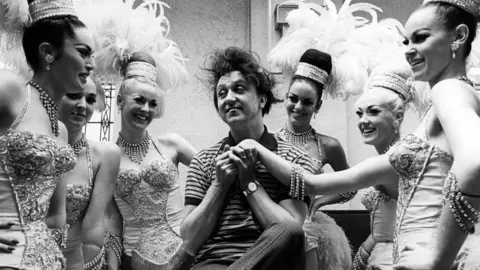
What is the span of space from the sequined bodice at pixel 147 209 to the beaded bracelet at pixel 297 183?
1175 millimetres

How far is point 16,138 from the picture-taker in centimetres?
224

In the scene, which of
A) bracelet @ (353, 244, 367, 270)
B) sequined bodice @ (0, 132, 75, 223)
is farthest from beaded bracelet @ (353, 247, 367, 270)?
sequined bodice @ (0, 132, 75, 223)

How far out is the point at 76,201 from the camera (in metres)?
3.14

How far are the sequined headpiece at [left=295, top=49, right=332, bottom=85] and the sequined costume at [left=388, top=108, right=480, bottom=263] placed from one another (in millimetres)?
1675

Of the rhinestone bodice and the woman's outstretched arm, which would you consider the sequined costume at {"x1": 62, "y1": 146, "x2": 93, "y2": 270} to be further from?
the woman's outstretched arm

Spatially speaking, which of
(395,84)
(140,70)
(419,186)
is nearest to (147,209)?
(140,70)

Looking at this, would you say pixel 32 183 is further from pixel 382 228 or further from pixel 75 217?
pixel 382 228

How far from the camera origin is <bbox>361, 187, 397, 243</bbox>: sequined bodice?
324 cm

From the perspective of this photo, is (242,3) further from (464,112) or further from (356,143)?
(464,112)

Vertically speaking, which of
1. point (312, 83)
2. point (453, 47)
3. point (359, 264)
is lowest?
point (359, 264)

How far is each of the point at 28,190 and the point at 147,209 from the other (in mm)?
1448

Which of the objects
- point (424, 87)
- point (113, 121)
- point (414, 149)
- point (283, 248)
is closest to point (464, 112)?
point (414, 149)

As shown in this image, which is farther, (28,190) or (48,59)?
(48,59)

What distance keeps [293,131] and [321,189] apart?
130 centimetres
